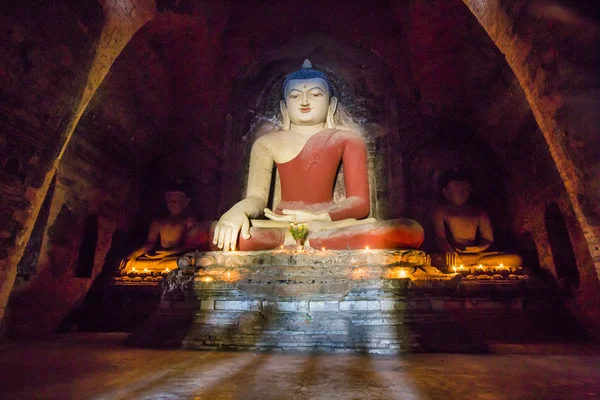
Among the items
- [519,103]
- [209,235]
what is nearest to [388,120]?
[519,103]

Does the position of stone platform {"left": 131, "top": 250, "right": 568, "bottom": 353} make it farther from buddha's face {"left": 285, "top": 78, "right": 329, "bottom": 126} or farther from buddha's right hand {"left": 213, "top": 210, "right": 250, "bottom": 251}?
buddha's face {"left": 285, "top": 78, "right": 329, "bottom": 126}

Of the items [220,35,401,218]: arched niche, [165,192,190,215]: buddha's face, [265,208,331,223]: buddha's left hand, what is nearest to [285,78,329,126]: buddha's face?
[220,35,401,218]: arched niche

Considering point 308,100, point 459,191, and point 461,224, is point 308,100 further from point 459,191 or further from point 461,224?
point 461,224

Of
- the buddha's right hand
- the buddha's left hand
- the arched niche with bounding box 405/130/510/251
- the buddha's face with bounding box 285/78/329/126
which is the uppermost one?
the buddha's face with bounding box 285/78/329/126

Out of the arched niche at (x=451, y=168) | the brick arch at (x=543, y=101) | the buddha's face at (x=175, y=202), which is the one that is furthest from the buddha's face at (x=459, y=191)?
the buddha's face at (x=175, y=202)

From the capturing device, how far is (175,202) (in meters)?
6.31

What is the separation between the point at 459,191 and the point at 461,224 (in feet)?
1.82

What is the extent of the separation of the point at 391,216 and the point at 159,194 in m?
4.21

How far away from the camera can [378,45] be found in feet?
21.9

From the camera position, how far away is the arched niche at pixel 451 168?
20.0 ft

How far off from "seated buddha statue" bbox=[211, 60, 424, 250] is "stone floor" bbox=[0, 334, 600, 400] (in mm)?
1602

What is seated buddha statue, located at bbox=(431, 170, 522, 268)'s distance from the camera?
17.6 feet

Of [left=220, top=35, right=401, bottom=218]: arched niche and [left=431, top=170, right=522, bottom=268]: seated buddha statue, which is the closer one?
[left=431, top=170, right=522, bottom=268]: seated buddha statue

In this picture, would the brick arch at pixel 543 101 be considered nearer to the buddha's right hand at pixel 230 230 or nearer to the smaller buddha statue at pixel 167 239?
the buddha's right hand at pixel 230 230
